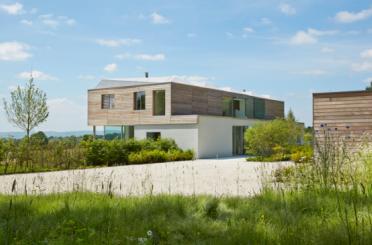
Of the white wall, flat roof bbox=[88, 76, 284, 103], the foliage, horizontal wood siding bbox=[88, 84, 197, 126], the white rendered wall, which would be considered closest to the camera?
the foliage

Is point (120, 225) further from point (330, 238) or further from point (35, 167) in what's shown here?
point (35, 167)

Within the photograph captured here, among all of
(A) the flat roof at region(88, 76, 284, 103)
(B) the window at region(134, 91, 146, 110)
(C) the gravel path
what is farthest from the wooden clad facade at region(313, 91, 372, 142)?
(B) the window at region(134, 91, 146, 110)

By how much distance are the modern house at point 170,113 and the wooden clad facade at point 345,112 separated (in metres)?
11.4

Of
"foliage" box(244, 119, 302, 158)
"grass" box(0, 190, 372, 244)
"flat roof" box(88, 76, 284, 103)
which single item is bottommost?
"grass" box(0, 190, 372, 244)

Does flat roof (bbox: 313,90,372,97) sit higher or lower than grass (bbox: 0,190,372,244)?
higher

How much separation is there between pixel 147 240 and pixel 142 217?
4.16 feet

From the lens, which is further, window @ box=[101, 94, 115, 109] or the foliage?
window @ box=[101, 94, 115, 109]

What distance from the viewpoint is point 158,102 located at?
90.1ft

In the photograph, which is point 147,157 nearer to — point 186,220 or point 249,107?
point 249,107

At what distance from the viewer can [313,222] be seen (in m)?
4.43

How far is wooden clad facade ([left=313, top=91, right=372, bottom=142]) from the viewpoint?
14.1 metres

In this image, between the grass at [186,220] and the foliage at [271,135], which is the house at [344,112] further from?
the foliage at [271,135]

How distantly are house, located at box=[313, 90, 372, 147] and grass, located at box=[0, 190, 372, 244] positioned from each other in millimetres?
9054

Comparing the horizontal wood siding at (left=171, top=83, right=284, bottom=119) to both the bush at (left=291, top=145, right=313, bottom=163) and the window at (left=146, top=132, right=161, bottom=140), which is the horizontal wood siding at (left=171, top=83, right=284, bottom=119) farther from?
the bush at (left=291, top=145, right=313, bottom=163)
